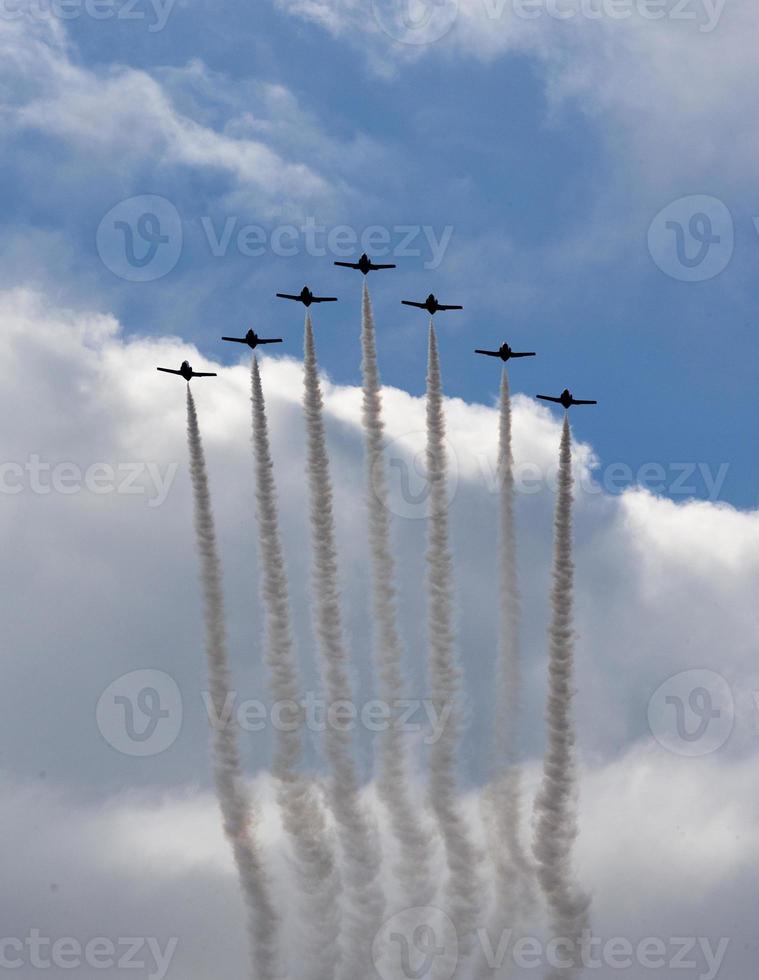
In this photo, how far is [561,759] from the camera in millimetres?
178375

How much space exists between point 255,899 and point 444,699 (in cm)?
1913

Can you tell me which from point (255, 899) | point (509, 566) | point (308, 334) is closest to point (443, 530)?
point (509, 566)

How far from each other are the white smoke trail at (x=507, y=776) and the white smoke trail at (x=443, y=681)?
2011 millimetres

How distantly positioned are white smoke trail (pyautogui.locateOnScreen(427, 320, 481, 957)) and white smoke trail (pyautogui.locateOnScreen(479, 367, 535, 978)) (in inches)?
79.2

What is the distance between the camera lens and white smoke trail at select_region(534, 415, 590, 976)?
17612cm

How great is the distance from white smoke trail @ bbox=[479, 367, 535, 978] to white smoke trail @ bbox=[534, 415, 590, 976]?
1.73 meters

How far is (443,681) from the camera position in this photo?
180125 millimetres

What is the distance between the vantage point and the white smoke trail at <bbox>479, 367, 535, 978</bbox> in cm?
18038

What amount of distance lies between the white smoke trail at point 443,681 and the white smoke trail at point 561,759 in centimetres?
553

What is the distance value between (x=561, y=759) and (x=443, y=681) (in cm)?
975

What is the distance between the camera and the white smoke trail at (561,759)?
176125 millimetres

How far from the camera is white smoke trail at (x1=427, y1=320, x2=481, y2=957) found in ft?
591

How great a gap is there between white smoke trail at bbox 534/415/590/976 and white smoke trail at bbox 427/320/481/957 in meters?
5.53

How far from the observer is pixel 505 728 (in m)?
180
